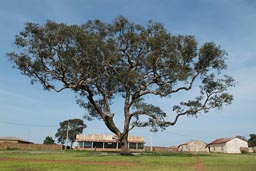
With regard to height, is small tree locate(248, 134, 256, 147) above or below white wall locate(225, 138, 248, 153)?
above

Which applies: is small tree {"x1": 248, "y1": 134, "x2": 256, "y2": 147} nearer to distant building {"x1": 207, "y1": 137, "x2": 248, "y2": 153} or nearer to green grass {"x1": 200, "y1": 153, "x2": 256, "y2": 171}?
distant building {"x1": 207, "y1": 137, "x2": 248, "y2": 153}

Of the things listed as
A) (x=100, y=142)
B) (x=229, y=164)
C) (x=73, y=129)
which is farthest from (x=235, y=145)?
(x=229, y=164)

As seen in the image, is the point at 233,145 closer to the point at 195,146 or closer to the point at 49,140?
the point at 195,146

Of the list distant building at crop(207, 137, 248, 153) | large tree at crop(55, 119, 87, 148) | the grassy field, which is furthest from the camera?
large tree at crop(55, 119, 87, 148)

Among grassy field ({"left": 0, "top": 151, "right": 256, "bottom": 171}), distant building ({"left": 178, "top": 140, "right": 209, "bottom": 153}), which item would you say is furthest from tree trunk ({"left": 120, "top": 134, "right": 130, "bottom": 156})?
distant building ({"left": 178, "top": 140, "right": 209, "bottom": 153})

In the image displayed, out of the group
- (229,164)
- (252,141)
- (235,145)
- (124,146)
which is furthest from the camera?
(252,141)

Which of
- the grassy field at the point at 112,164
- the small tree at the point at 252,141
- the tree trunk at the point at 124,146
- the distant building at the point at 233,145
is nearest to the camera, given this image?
the grassy field at the point at 112,164

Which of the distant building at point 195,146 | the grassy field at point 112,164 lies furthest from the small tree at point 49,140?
the grassy field at point 112,164

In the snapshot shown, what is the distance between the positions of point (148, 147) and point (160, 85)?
143 feet

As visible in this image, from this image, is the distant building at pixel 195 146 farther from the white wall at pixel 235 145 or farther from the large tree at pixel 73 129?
the large tree at pixel 73 129

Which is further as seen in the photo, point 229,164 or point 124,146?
point 124,146

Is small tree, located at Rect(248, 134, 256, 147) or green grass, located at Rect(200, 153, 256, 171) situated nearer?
green grass, located at Rect(200, 153, 256, 171)

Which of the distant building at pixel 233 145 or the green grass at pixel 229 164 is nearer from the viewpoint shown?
the green grass at pixel 229 164

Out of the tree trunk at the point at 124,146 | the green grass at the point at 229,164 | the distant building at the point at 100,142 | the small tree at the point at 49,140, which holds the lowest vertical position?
the green grass at the point at 229,164
